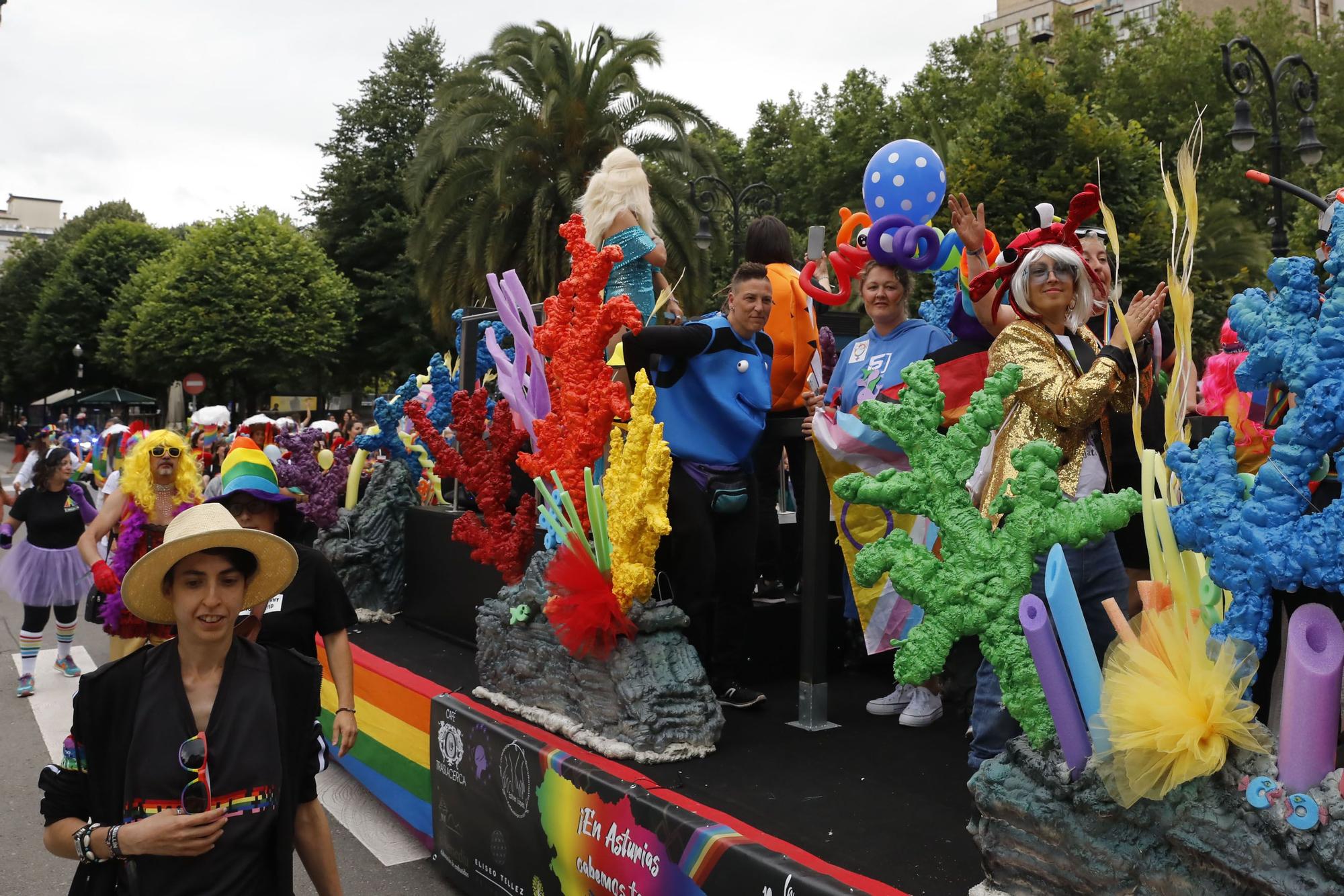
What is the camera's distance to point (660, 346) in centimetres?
402

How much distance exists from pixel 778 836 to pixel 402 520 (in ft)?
15.2

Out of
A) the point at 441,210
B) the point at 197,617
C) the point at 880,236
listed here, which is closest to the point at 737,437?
the point at 880,236

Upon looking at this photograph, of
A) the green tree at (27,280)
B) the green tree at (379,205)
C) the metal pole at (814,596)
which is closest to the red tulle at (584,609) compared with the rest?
the metal pole at (814,596)

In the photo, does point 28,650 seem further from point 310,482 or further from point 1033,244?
point 1033,244

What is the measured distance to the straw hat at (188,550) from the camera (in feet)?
7.20

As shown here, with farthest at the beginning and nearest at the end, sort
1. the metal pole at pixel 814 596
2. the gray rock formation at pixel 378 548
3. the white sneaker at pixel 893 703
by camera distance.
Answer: the gray rock formation at pixel 378 548 < the white sneaker at pixel 893 703 < the metal pole at pixel 814 596

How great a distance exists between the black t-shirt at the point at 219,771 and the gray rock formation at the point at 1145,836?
145 cm

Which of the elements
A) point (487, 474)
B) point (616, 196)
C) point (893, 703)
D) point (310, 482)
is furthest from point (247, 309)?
point (893, 703)

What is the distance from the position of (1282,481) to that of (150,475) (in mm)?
5633

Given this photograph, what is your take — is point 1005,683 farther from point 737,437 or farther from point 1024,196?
point 1024,196

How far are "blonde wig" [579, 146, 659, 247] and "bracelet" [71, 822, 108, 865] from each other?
335 centimetres

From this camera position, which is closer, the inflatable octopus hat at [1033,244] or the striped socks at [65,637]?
the inflatable octopus hat at [1033,244]

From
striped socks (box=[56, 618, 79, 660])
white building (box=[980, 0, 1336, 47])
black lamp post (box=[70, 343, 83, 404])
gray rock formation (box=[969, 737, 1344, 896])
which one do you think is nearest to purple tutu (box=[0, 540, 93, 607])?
striped socks (box=[56, 618, 79, 660])

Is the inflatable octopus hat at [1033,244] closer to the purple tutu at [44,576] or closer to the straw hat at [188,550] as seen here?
the straw hat at [188,550]
